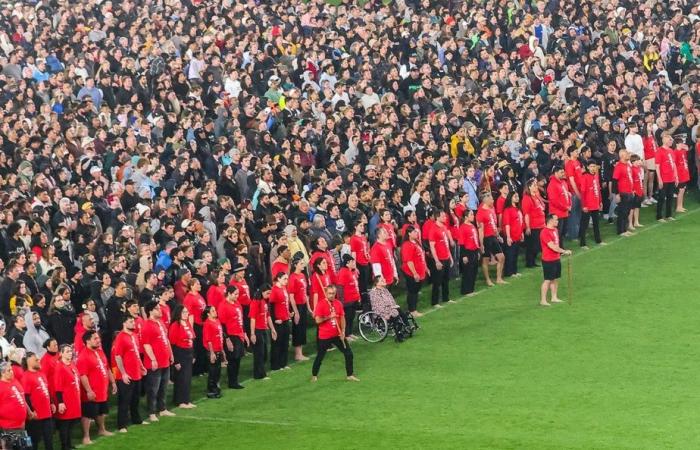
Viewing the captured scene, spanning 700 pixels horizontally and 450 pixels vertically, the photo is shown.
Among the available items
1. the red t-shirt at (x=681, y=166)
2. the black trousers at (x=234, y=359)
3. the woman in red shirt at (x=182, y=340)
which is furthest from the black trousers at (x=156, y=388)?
the red t-shirt at (x=681, y=166)

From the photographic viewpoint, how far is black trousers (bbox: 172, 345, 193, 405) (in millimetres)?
25906

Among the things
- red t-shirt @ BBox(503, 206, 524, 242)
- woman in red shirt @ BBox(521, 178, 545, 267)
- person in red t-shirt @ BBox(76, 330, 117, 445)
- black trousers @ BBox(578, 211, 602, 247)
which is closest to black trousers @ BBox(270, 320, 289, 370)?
person in red t-shirt @ BBox(76, 330, 117, 445)

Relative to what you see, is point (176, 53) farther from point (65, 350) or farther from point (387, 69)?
point (65, 350)

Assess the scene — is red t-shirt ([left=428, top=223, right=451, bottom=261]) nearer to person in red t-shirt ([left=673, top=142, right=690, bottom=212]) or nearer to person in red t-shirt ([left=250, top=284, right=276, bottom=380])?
person in red t-shirt ([left=250, top=284, right=276, bottom=380])

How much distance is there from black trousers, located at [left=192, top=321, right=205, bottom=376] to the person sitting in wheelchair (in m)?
3.25

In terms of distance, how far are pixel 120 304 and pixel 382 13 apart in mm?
19416

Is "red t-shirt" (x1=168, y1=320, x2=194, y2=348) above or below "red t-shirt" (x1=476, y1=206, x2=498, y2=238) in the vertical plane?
below

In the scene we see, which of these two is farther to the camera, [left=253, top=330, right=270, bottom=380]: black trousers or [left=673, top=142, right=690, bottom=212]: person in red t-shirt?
[left=673, top=142, right=690, bottom=212]: person in red t-shirt

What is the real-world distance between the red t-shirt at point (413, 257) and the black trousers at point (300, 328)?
249 centimetres

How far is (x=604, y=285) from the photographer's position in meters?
32.5

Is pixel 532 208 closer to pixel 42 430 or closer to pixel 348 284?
pixel 348 284

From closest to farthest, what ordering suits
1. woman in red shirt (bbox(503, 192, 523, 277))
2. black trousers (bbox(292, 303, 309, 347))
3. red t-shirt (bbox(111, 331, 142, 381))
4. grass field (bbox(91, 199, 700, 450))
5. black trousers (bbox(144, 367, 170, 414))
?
grass field (bbox(91, 199, 700, 450)), red t-shirt (bbox(111, 331, 142, 381)), black trousers (bbox(144, 367, 170, 414)), black trousers (bbox(292, 303, 309, 347)), woman in red shirt (bbox(503, 192, 523, 277))

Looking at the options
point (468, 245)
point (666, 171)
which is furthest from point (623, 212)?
point (468, 245)

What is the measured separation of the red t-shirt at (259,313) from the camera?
1074 inches
